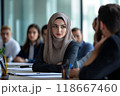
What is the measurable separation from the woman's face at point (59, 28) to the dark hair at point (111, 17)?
1.12 m

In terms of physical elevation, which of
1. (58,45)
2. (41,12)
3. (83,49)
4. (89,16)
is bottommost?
(83,49)

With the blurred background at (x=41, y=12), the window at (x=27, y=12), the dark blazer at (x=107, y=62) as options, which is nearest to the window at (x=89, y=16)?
the blurred background at (x=41, y=12)

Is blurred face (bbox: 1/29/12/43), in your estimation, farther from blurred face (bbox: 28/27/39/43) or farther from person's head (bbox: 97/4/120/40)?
person's head (bbox: 97/4/120/40)

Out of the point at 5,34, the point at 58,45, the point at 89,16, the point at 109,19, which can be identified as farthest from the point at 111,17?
the point at 89,16

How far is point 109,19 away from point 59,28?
115cm

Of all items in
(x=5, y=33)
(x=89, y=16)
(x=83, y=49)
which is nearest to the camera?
(x=83, y=49)

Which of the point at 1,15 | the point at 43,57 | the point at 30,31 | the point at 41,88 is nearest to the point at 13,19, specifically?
the point at 1,15

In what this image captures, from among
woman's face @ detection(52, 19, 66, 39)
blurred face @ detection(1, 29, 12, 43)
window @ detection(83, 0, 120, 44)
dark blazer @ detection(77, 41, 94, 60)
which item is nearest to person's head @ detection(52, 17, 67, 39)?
woman's face @ detection(52, 19, 66, 39)

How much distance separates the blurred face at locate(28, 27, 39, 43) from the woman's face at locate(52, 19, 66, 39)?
2131mm

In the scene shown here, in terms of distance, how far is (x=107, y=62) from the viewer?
1.30 metres

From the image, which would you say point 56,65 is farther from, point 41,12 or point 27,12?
point 27,12

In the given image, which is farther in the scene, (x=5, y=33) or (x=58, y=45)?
(x=5, y=33)

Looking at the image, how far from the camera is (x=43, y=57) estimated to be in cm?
269

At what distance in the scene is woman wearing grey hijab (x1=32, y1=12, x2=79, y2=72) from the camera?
251cm
